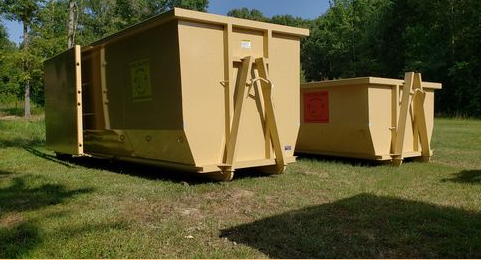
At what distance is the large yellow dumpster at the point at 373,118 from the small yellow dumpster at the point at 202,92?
1956 millimetres

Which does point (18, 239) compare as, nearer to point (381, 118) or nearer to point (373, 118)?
point (373, 118)

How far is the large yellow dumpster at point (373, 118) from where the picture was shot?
29.2 ft

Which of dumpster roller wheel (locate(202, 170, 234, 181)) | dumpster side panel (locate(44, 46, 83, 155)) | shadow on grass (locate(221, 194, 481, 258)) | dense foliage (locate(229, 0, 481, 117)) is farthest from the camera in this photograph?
dense foliage (locate(229, 0, 481, 117))

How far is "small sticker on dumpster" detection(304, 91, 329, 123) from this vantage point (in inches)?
384

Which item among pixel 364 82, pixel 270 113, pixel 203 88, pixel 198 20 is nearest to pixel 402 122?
pixel 364 82

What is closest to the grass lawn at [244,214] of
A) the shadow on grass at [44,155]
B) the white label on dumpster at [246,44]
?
the shadow on grass at [44,155]

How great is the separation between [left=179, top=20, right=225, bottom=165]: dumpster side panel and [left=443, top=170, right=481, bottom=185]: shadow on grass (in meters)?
3.67

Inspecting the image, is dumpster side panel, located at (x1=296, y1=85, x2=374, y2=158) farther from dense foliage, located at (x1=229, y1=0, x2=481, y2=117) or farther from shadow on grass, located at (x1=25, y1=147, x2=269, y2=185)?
dense foliage, located at (x1=229, y1=0, x2=481, y2=117)

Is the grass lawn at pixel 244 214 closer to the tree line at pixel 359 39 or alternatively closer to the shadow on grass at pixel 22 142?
the shadow on grass at pixel 22 142

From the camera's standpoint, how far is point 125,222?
4.61 m

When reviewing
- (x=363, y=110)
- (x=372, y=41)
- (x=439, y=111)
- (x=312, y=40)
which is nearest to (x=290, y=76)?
(x=363, y=110)

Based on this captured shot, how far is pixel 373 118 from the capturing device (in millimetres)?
8898

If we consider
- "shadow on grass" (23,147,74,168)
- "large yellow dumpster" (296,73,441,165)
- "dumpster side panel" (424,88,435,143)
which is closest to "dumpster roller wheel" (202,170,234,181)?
"large yellow dumpster" (296,73,441,165)

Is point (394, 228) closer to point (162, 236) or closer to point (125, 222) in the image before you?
point (162, 236)
